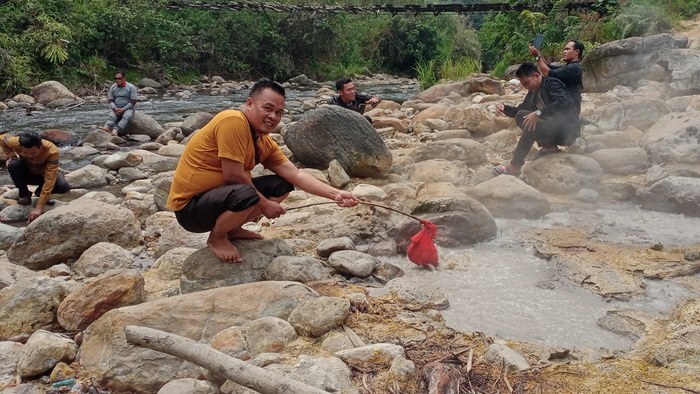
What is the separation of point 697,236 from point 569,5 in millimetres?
13124

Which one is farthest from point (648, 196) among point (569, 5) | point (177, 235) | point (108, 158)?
point (569, 5)

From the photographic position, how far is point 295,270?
3420 mm

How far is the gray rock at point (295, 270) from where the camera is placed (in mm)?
3402

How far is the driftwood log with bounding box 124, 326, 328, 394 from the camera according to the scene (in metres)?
1.99

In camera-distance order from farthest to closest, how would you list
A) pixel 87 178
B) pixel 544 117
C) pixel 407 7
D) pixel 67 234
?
pixel 407 7 < pixel 87 178 < pixel 544 117 < pixel 67 234

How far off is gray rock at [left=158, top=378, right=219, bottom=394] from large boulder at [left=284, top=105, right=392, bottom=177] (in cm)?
412

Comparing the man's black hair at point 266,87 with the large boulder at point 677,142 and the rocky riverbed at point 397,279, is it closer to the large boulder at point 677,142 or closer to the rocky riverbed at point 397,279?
the rocky riverbed at point 397,279

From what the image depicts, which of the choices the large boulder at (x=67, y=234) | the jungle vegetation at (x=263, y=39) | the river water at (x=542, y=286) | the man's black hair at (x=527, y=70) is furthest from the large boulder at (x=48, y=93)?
the river water at (x=542, y=286)

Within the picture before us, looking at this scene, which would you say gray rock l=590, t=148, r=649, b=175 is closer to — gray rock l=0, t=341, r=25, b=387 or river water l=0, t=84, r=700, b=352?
river water l=0, t=84, r=700, b=352

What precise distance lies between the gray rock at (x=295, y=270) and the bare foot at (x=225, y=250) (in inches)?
8.5

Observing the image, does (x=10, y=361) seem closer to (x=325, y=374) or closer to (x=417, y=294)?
(x=325, y=374)

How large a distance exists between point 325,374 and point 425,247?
1.70 metres

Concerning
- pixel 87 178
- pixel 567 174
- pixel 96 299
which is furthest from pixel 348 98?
pixel 96 299

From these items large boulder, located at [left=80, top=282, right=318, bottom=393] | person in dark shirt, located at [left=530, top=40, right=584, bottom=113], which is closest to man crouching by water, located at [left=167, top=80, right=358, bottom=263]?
large boulder, located at [left=80, top=282, right=318, bottom=393]
